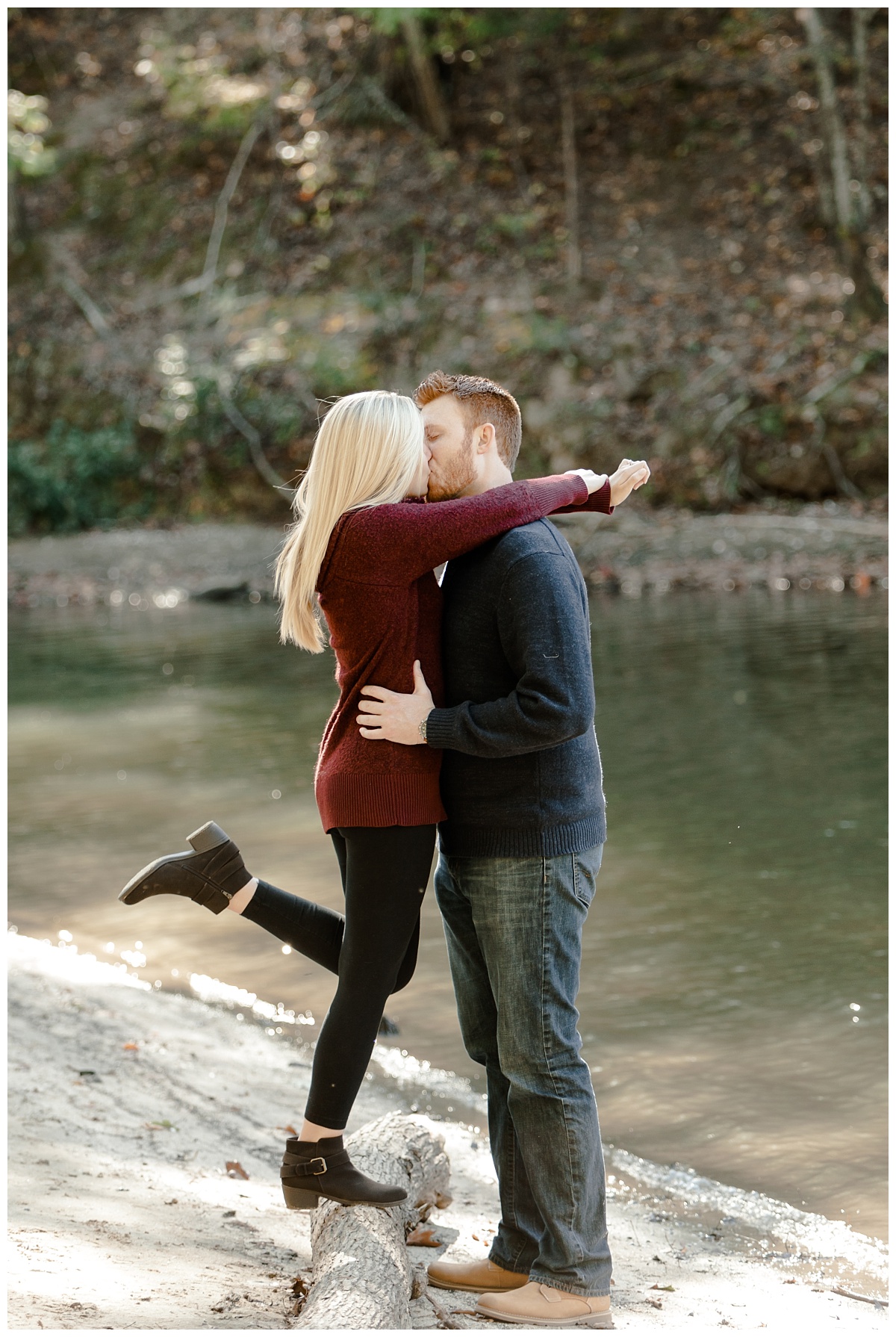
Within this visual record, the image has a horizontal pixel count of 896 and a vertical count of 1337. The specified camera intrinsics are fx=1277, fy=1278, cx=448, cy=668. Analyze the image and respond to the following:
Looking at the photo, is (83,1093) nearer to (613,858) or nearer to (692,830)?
(613,858)

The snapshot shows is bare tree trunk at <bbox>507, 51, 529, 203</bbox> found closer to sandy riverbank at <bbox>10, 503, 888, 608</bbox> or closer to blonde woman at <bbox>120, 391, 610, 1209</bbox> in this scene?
sandy riverbank at <bbox>10, 503, 888, 608</bbox>

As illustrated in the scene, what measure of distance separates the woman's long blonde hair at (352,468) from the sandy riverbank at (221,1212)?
4.98ft

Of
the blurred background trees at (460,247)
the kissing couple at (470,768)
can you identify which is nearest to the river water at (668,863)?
the kissing couple at (470,768)

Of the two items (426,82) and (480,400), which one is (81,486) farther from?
(480,400)

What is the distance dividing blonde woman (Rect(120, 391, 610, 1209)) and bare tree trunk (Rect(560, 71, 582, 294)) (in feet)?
65.0

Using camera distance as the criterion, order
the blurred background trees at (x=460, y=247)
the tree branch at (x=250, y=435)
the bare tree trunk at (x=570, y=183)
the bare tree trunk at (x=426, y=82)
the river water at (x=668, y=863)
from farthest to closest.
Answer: the bare tree trunk at (x=426, y=82)
the tree branch at (x=250, y=435)
the bare tree trunk at (x=570, y=183)
the blurred background trees at (x=460, y=247)
the river water at (x=668, y=863)

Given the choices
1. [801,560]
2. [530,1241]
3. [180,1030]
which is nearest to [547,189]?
[801,560]

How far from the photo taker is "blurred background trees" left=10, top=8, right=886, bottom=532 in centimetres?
1930

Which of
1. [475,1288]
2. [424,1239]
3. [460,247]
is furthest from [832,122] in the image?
[475,1288]

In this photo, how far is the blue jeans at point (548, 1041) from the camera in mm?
2818

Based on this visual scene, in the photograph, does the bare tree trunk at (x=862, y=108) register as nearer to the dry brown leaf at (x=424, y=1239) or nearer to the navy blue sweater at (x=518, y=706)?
the navy blue sweater at (x=518, y=706)

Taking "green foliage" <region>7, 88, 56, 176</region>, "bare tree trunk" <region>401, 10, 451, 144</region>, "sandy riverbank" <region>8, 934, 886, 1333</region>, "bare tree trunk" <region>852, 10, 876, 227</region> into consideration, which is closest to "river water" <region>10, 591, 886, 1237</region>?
"sandy riverbank" <region>8, 934, 886, 1333</region>

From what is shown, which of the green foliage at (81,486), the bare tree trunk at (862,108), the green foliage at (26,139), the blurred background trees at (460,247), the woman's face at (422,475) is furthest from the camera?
the green foliage at (81,486)

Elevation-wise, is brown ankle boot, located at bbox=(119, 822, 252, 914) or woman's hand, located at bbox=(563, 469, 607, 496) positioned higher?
woman's hand, located at bbox=(563, 469, 607, 496)
